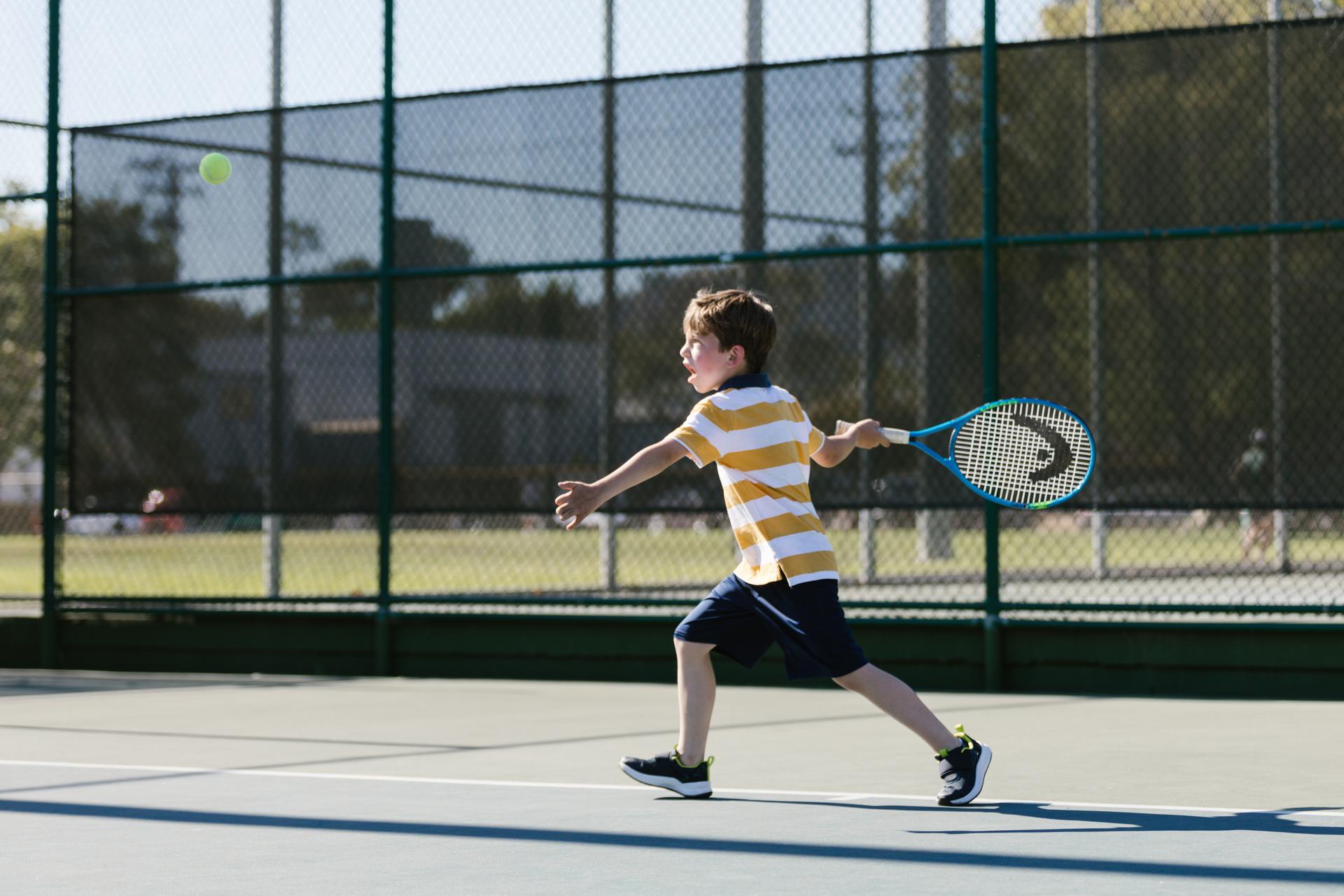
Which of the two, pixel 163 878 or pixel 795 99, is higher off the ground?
pixel 795 99

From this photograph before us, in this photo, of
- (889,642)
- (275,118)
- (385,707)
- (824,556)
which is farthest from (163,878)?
(275,118)

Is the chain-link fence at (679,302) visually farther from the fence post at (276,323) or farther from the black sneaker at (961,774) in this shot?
the black sneaker at (961,774)

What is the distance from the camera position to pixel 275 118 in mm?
9914

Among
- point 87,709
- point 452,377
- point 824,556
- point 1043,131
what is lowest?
point 87,709

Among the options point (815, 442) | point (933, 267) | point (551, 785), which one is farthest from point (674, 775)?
point (933, 267)

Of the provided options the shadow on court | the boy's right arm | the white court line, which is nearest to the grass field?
the white court line

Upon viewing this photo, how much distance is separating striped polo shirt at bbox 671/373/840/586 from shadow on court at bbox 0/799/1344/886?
28.2 inches

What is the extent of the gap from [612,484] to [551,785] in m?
1.22

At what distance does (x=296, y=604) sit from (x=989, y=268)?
389cm

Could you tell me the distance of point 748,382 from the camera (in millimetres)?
5348

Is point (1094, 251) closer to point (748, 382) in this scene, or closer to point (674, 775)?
point (748, 382)

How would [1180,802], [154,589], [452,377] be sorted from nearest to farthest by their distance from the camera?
[1180,802], [452,377], [154,589]

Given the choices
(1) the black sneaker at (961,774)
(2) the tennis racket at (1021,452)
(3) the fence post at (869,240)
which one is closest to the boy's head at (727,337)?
(2) the tennis racket at (1021,452)

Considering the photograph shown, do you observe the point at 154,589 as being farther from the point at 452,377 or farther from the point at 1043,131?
the point at 1043,131
